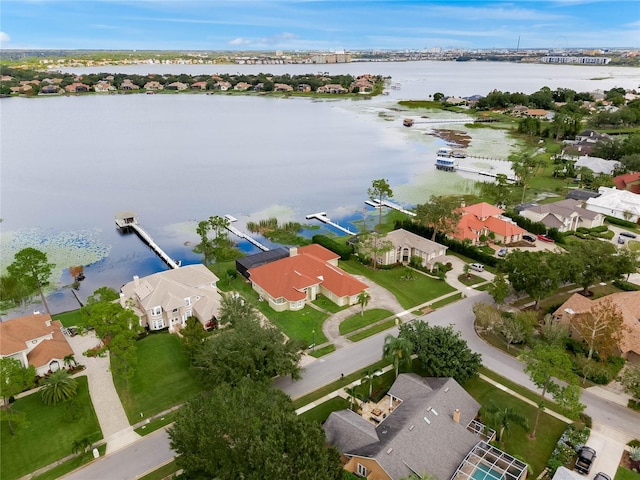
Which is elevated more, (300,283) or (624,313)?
(624,313)

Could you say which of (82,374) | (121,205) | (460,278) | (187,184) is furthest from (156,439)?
(187,184)

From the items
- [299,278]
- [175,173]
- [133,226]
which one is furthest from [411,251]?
[175,173]

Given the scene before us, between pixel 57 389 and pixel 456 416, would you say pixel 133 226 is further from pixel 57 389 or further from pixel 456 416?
pixel 456 416

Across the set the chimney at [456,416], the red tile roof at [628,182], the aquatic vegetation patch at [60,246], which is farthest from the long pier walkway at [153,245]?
the red tile roof at [628,182]

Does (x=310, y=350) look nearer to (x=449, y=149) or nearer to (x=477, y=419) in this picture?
(x=477, y=419)

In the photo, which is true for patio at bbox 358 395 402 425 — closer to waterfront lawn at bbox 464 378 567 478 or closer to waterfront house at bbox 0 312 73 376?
waterfront lawn at bbox 464 378 567 478

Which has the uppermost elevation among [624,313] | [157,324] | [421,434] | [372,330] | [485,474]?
[624,313]
